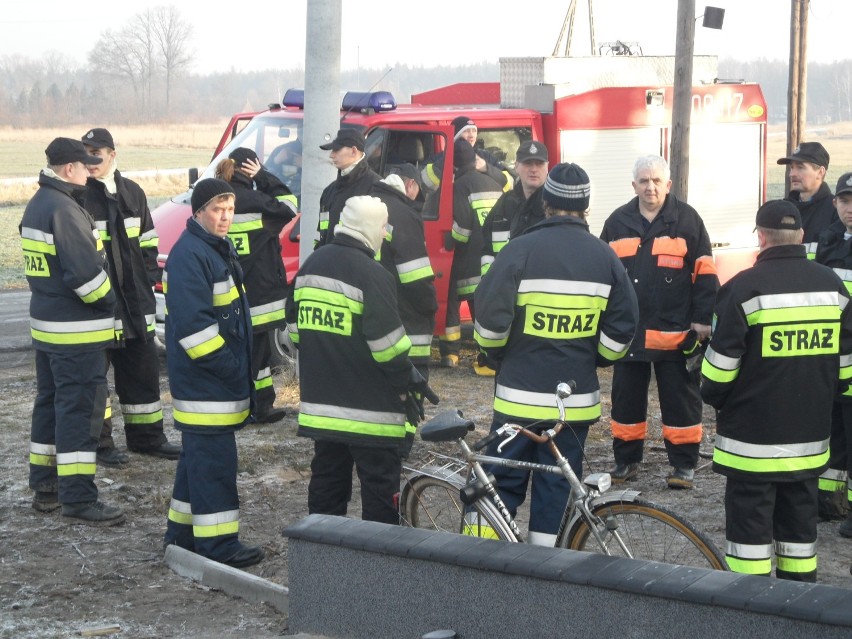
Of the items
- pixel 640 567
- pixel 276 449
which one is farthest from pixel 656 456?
pixel 640 567

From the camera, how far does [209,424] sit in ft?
18.3

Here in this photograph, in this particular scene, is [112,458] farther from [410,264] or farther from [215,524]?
[410,264]

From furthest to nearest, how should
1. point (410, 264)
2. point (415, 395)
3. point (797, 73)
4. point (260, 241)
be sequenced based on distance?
point (797, 73) < point (260, 241) < point (410, 264) < point (415, 395)

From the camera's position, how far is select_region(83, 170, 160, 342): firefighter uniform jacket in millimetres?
7102

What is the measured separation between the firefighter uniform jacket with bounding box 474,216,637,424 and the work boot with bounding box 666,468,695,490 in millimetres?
1995

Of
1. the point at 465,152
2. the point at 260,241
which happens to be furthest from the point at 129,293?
the point at 465,152

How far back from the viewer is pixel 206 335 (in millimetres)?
5445

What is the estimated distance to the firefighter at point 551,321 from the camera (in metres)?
5.00

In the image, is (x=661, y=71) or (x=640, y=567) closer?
(x=640, y=567)

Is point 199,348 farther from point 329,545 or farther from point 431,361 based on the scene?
point 431,361

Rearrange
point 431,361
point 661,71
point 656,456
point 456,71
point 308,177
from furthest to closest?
point 456,71 → point 661,71 → point 431,361 → point 308,177 → point 656,456

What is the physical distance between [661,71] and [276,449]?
20.7 feet

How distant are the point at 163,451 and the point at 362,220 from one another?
313 cm

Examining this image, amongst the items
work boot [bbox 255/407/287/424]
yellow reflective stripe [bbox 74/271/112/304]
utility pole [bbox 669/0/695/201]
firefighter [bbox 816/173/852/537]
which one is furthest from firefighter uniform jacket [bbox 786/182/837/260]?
utility pole [bbox 669/0/695/201]
